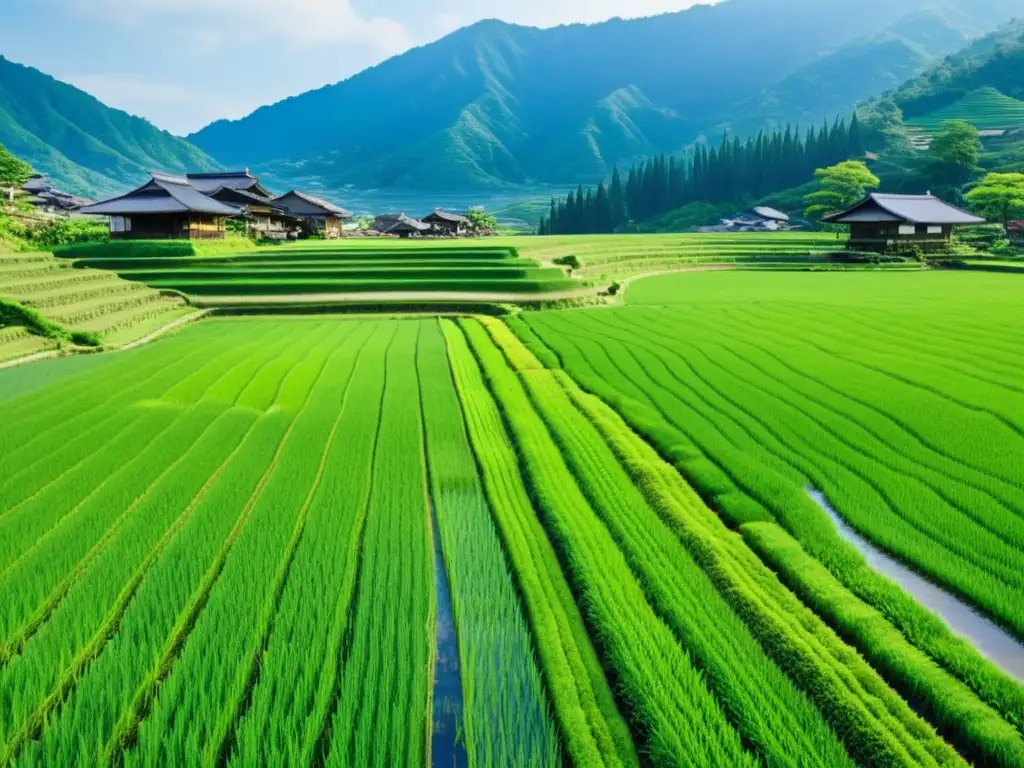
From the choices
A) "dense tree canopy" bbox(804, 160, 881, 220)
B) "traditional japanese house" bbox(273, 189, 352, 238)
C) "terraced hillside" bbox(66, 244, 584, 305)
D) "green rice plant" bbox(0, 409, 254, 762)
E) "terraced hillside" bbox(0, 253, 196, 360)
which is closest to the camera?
"green rice plant" bbox(0, 409, 254, 762)

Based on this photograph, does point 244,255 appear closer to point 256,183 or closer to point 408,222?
point 256,183

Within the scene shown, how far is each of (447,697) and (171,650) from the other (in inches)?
A: 91.8

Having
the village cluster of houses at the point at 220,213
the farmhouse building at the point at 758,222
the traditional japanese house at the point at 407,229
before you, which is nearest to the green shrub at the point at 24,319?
the village cluster of houses at the point at 220,213

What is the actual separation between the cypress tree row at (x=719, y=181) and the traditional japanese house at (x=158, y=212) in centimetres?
5213

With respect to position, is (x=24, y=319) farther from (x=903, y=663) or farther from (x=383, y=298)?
(x=903, y=663)

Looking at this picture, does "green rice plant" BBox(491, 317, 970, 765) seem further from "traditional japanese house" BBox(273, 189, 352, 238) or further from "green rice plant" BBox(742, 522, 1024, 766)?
"traditional japanese house" BBox(273, 189, 352, 238)

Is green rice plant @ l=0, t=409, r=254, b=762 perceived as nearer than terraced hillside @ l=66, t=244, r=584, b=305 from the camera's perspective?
Yes

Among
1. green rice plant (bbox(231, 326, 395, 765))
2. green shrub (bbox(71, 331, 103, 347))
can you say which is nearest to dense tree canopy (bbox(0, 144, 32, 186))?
green shrub (bbox(71, 331, 103, 347))

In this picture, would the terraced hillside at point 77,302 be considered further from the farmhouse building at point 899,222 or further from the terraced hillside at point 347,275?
the farmhouse building at point 899,222

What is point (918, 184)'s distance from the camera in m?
76.7

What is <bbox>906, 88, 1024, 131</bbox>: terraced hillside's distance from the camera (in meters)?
98.1

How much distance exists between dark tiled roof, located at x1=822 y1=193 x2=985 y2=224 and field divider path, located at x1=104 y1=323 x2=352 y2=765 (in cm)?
5248

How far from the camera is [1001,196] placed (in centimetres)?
5562

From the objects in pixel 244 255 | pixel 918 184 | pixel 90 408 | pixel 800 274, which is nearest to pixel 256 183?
pixel 244 255
